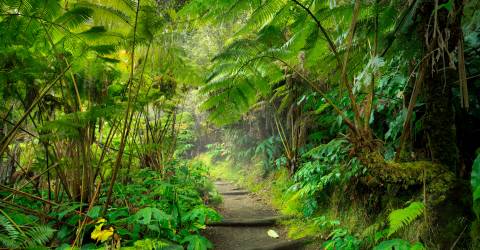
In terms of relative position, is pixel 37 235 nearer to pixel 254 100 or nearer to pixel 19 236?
pixel 19 236

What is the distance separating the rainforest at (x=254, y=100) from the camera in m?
1.62

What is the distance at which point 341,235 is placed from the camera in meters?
2.56

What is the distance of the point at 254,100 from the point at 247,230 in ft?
6.86

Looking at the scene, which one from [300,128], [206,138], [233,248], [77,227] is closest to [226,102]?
[77,227]

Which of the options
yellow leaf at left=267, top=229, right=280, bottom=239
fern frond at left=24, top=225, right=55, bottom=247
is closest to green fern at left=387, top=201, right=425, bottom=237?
fern frond at left=24, top=225, right=55, bottom=247

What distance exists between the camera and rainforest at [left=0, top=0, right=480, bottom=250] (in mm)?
1617

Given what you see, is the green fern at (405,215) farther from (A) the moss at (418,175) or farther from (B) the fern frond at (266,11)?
(B) the fern frond at (266,11)

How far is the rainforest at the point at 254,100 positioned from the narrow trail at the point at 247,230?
3 cm

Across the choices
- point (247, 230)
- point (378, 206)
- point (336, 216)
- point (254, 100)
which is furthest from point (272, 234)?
point (254, 100)

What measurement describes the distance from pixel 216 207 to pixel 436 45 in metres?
4.02

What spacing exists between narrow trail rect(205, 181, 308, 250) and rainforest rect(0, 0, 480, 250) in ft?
0.11

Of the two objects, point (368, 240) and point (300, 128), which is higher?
point (300, 128)

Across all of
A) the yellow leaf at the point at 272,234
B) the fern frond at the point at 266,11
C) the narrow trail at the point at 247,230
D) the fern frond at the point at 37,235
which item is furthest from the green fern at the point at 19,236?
the yellow leaf at the point at 272,234

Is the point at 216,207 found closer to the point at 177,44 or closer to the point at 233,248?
the point at 233,248
